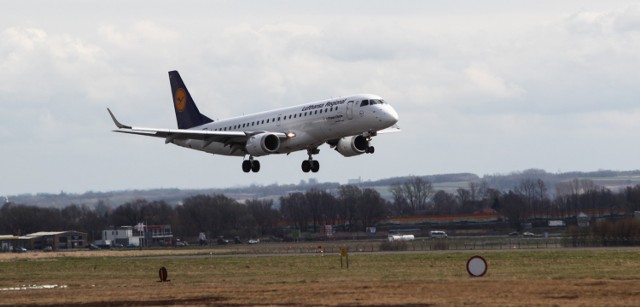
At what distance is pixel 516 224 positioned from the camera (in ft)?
579

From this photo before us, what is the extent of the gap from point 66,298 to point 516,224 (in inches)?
5199

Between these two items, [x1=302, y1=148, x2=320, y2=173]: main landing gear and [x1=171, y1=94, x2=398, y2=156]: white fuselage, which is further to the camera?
[x1=302, y1=148, x2=320, y2=173]: main landing gear

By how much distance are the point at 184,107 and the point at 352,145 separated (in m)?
21.2

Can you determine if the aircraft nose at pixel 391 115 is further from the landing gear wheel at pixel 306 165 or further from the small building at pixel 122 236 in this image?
the small building at pixel 122 236

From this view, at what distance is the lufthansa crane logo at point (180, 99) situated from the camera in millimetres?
95794

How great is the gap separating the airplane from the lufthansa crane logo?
26.4 ft

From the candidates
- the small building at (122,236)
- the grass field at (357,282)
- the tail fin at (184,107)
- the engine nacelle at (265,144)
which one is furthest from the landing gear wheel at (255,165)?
the small building at (122,236)

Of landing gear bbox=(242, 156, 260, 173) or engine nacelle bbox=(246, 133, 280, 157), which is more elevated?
engine nacelle bbox=(246, 133, 280, 157)

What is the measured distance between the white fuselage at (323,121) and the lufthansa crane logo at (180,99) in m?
14.2

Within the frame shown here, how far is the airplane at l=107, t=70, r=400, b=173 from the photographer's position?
240ft

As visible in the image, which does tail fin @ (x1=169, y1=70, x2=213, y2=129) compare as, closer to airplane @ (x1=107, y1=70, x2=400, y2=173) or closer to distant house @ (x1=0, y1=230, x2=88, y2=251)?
airplane @ (x1=107, y1=70, x2=400, y2=173)

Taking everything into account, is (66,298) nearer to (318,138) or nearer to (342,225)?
(318,138)

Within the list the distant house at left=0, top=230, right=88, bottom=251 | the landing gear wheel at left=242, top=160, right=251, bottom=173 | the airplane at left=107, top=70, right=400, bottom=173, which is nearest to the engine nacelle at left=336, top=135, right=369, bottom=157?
the airplane at left=107, top=70, right=400, bottom=173

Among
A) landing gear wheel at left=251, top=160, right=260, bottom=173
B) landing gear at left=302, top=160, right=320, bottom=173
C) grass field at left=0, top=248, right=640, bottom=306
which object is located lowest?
grass field at left=0, top=248, right=640, bottom=306
